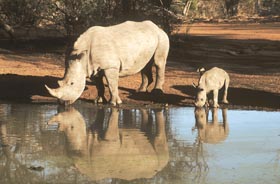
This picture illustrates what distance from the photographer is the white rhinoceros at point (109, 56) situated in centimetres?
1156

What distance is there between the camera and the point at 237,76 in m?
16.7

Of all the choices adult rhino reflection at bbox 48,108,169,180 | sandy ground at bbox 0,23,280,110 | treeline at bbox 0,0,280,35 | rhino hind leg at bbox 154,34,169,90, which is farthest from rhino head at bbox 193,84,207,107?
treeline at bbox 0,0,280,35

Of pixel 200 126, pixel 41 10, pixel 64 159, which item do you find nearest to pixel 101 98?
pixel 200 126

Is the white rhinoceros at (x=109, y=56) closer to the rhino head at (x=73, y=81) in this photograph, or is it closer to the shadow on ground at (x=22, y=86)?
the rhino head at (x=73, y=81)

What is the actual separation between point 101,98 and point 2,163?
5.39 m

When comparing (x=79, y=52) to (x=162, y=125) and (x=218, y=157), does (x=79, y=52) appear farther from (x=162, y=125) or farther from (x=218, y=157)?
A: (x=218, y=157)

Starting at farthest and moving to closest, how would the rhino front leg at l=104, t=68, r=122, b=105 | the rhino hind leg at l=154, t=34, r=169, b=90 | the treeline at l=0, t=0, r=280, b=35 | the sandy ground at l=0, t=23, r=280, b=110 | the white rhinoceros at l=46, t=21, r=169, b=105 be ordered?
the treeline at l=0, t=0, r=280, b=35 → the rhino hind leg at l=154, t=34, r=169, b=90 → the sandy ground at l=0, t=23, r=280, b=110 → the rhino front leg at l=104, t=68, r=122, b=105 → the white rhinoceros at l=46, t=21, r=169, b=105

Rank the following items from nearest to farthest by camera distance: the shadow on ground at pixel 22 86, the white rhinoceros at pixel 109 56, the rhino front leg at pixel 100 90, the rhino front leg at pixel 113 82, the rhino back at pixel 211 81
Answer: the white rhinoceros at pixel 109 56, the rhino back at pixel 211 81, the rhino front leg at pixel 113 82, the rhino front leg at pixel 100 90, the shadow on ground at pixel 22 86

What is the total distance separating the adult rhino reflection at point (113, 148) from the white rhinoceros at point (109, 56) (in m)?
1.12

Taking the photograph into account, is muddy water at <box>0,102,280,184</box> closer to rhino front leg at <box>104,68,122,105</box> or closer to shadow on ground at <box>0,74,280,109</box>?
rhino front leg at <box>104,68,122,105</box>

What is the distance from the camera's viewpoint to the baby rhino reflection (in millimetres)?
8719

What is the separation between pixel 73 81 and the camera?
37.9 feet

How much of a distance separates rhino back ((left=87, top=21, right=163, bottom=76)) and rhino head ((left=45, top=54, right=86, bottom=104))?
13.0 inches

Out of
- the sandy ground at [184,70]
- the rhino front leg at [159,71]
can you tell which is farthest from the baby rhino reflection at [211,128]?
the rhino front leg at [159,71]
